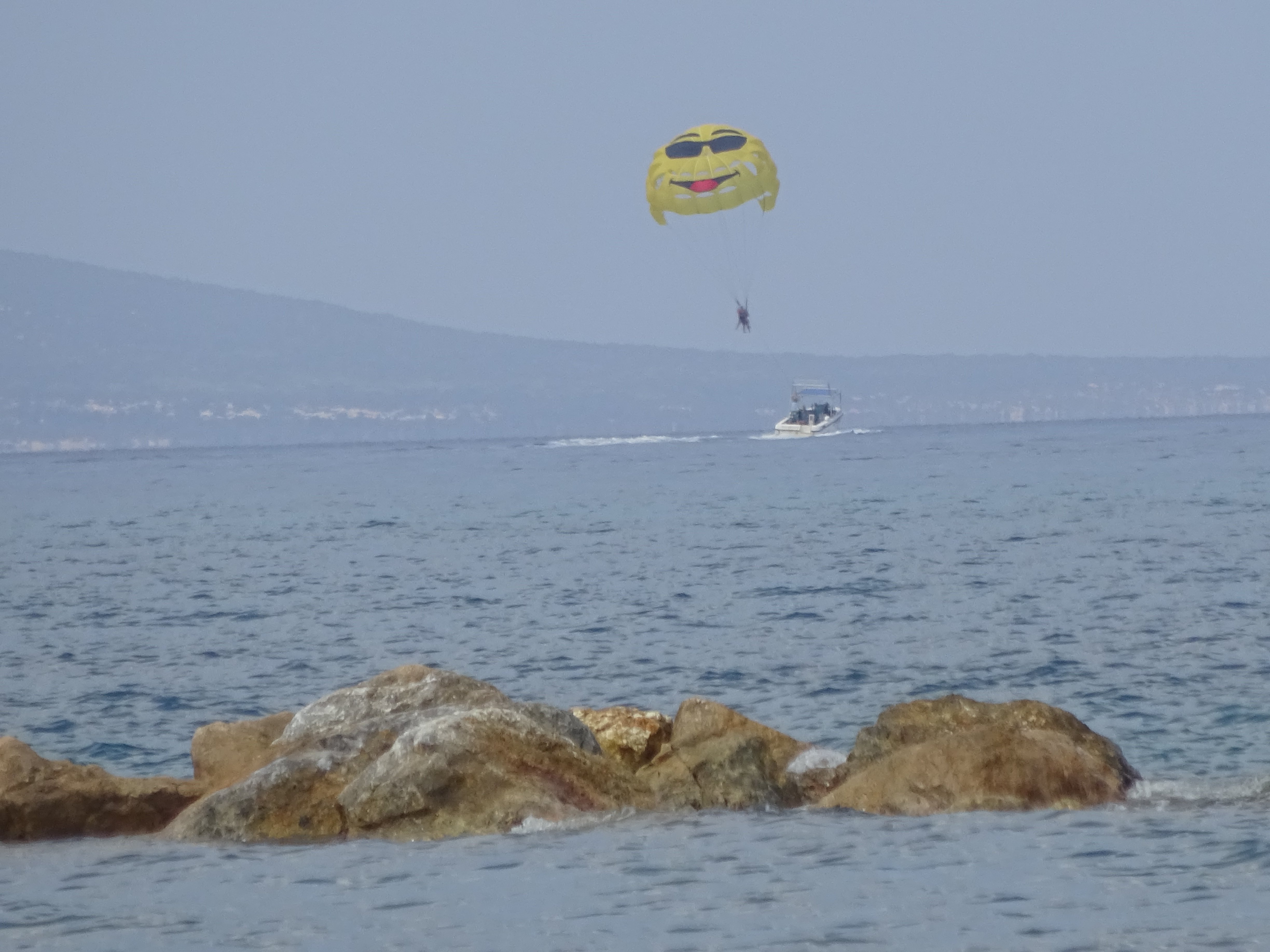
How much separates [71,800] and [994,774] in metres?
8.09

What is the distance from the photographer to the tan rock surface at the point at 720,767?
1514 centimetres

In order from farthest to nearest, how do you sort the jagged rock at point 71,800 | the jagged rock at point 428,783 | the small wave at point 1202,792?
1. the jagged rock at point 71,800
2. the small wave at point 1202,792
3. the jagged rock at point 428,783

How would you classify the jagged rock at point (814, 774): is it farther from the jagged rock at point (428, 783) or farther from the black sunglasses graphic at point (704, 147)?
the black sunglasses graphic at point (704, 147)

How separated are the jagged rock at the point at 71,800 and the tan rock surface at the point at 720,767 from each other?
439cm

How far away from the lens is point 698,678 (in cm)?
2381

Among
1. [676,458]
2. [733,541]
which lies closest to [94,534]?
[733,541]

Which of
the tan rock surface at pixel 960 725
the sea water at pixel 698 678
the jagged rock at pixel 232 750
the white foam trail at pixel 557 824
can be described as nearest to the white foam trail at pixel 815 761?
the tan rock surface at pixel 960 725

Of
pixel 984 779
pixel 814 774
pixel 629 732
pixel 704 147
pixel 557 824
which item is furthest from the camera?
pixel 704 147

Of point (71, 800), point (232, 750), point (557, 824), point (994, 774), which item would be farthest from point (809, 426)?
point (557, 824)

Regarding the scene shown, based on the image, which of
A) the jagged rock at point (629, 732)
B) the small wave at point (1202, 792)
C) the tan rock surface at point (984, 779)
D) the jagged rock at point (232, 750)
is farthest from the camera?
the jagged rock at point (629, 732)

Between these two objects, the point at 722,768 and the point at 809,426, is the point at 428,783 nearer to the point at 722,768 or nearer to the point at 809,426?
the point at 722,768

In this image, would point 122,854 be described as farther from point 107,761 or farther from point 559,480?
point 559,480

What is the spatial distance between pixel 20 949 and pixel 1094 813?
27.5 feet

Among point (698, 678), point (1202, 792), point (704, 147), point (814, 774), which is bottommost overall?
point (698, 678)
